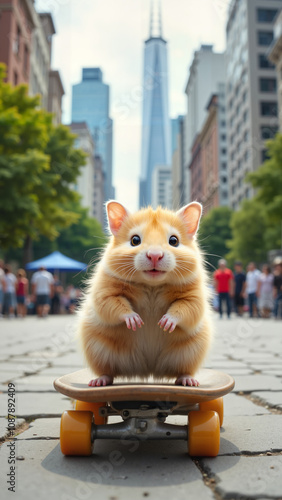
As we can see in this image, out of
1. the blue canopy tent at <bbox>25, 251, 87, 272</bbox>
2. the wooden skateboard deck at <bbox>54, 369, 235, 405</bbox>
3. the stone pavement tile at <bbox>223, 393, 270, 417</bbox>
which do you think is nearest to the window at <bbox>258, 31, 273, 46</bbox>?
the blue canopy tent at <bbox>25, 251, 87, 272</bbox>

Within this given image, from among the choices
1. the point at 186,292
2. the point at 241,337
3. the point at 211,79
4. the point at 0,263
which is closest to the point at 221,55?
the point at 211,79

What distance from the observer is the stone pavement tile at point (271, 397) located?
286cm

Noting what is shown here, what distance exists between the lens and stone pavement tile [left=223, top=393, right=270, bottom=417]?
2.72m

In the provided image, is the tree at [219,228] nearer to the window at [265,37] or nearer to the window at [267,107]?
the window at [267,107]

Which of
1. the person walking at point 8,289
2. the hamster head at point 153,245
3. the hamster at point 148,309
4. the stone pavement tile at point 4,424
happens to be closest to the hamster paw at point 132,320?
the hamster at point 148,309

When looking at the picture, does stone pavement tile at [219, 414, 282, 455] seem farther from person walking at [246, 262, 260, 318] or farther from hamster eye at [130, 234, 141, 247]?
person walking at [246, 262, 260, 318]

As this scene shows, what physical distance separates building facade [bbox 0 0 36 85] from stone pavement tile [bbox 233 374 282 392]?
3174 cm

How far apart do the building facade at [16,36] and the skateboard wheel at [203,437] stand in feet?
109

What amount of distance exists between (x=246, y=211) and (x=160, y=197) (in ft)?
133

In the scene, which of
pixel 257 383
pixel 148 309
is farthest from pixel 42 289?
pixel 148 309

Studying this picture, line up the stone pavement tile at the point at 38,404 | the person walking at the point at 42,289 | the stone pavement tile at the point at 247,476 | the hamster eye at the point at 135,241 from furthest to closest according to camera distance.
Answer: the person walking at the point at 42,289, the stone pavement tile at the point at 38,404, the hamster eye at the point at 135,241, the stone pavement tile at the point at 247,476

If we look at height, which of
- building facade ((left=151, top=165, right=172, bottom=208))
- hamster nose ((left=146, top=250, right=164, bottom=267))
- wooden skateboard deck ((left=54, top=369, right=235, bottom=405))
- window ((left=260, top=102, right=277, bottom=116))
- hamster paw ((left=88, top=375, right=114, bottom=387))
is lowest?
hamster paw ((left=88, top=375, right=114, bottom=387))

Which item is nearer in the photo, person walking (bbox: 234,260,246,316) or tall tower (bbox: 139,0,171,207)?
tall tower (bbox: 139,0,171,207)

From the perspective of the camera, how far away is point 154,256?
187 centimetres
